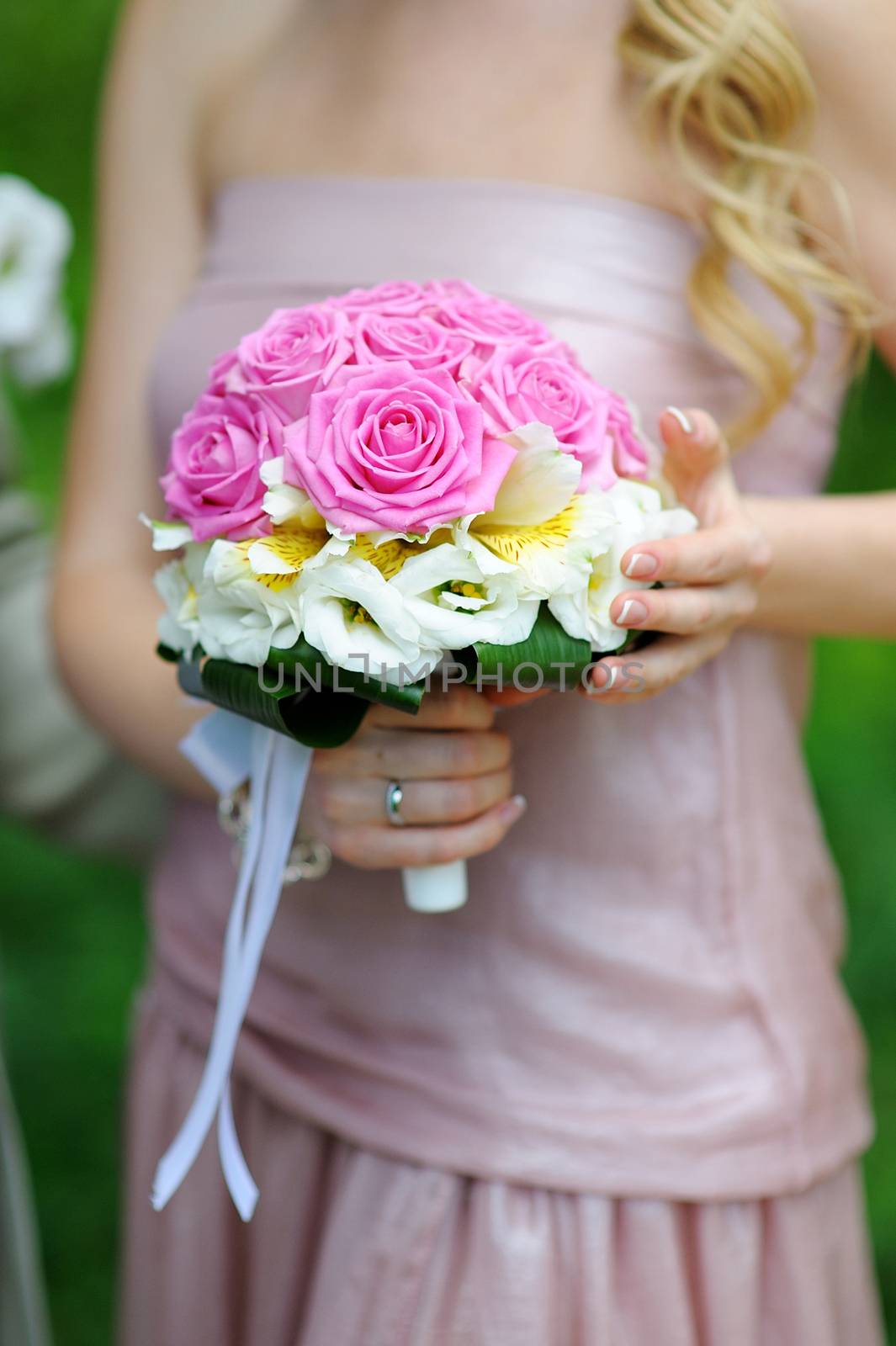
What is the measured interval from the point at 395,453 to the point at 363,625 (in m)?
0.10

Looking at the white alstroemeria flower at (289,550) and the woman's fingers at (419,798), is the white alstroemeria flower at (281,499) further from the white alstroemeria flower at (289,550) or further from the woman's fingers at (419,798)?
the woman's fingers at (419,798)

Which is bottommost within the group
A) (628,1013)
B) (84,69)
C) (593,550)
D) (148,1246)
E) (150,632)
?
(148,1246)

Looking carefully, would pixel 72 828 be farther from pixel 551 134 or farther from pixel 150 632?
pixel 551 134

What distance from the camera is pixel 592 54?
102cm

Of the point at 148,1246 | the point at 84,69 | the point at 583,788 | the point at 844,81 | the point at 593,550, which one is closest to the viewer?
the point at 593,550

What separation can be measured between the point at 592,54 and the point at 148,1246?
1.12m

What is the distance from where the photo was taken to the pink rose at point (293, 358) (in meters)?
0.76

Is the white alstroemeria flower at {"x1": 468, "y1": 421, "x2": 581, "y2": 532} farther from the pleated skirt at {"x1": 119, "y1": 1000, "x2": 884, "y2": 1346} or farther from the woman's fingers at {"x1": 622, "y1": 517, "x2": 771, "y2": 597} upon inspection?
the pleated skirt at {"x1": 119, "y1": 1000, "x2": 884, "y2": 1346}

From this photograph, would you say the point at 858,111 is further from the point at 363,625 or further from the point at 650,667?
the point at 363,625

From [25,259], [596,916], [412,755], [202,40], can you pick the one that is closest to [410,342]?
[412,755]

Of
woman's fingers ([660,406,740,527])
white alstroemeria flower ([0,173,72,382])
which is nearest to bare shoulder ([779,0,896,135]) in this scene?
woman's fingers ([660,406,740,527])

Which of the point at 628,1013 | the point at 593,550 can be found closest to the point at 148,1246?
the point at 628,1013

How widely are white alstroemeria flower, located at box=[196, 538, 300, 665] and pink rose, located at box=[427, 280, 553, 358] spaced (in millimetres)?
196

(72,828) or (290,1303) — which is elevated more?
(72,828)
